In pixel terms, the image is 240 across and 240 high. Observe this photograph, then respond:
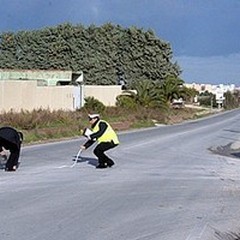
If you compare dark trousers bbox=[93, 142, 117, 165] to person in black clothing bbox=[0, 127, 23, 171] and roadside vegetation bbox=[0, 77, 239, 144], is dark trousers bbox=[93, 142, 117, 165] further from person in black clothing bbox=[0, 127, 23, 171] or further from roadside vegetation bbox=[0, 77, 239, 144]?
roadside vegetation bbox=[0, 77, 239, 144]

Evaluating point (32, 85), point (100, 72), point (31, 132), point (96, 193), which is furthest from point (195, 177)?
point (100, 72)

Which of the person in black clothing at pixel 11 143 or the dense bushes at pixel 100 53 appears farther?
the dense bushes at pixel 100 53

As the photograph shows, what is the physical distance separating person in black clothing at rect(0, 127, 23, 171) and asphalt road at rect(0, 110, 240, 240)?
354mm

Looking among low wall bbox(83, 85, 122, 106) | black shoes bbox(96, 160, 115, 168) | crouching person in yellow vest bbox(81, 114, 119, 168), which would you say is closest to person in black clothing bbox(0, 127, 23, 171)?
crouching person in yellow vest bbox(81, 114, 119, 168)

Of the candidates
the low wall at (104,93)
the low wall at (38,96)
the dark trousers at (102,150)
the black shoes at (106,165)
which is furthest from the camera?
the low wall at (104,93)

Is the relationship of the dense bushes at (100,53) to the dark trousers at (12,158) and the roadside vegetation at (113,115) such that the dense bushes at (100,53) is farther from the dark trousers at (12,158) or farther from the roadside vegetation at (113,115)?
the dark trousers at (12,158)

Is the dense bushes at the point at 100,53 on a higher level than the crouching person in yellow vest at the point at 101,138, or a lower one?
higher

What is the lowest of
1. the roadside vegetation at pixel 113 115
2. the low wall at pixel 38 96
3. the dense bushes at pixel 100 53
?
the roadside vegetation at pixel 113 115

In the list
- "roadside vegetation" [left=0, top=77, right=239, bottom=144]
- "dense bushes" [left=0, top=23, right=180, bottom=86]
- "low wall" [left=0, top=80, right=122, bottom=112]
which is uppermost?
"dense bushes" [left=0, top=23, right=180, bottom=86]

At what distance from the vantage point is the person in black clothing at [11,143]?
52.5 ft

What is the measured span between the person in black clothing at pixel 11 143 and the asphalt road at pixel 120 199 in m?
0.35

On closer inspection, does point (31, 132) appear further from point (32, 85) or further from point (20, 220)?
point (20, 220)

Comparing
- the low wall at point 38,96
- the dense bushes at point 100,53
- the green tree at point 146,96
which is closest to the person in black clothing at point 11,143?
the low wall at point 38,96

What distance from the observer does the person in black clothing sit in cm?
1600
